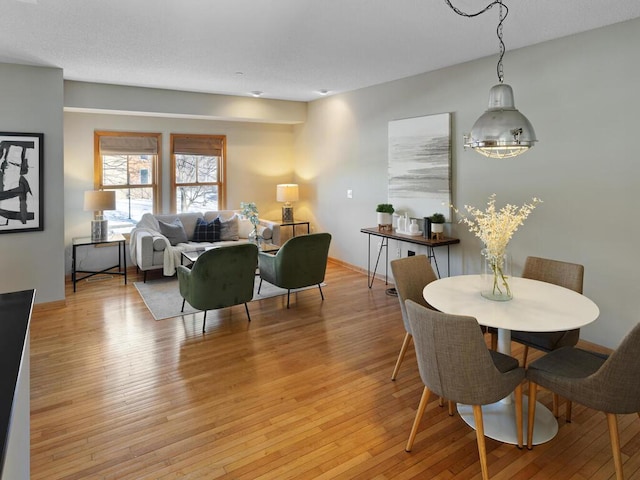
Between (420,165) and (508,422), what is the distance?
3302mm

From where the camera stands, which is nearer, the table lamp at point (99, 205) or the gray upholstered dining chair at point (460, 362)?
the gray upholstered dining chair at point (460, 362)

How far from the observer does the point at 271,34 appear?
3506mm

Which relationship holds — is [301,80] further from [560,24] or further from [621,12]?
[621,12]

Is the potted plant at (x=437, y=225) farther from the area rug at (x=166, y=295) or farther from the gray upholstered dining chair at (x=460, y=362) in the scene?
the gray upholstered dining chair at (x=460, y=362)

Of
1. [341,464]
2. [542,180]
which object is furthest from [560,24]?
[341,464]

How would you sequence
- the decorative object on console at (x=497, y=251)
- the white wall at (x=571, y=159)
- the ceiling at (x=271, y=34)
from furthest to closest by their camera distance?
the white wall at (x=571, y=159) → the ceiling at (x=271, y=34) → the decorative object on console at (x=497, y=251)

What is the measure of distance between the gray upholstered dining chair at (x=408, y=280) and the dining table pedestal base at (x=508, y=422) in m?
0.58

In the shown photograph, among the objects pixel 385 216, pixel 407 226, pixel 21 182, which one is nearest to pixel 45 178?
pixel 21 182

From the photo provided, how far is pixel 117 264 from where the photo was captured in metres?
6.34

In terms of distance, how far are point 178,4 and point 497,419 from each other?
3.44 meters

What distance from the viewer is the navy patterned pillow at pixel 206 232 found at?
21.4 feet

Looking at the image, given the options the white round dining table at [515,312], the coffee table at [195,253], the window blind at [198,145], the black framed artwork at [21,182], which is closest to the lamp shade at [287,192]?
the window blind at [198,145]

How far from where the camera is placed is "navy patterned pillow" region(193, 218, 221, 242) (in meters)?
6.52

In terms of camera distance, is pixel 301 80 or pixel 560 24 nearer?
pixel 560 24
